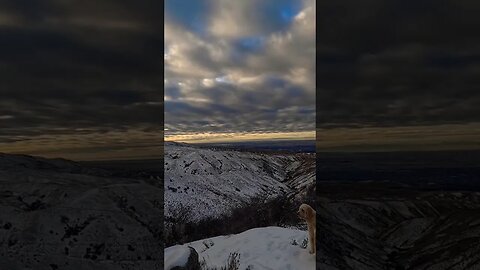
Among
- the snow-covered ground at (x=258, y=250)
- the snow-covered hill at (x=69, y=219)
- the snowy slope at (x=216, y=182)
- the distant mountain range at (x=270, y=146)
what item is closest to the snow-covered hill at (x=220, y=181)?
the snowy slope at (x=216, y=182)

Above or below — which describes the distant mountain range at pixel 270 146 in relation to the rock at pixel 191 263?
above

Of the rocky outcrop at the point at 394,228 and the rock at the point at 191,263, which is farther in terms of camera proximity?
the rock at the point at 191,263

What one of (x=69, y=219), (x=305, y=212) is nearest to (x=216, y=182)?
(x=305, y=212)

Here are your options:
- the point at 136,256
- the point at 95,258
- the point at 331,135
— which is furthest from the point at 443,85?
the point at 95,258

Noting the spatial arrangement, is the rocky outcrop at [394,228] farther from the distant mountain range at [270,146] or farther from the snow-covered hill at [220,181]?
the snow-covered hill at [220,181]

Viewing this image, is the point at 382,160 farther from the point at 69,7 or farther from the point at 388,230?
the point at 69,7

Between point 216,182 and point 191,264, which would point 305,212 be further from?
point 216,182

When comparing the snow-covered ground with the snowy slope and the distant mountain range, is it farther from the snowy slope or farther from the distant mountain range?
the distant mountain range
